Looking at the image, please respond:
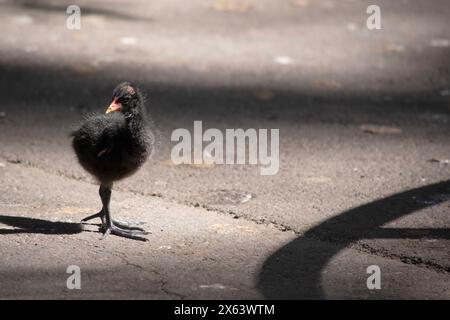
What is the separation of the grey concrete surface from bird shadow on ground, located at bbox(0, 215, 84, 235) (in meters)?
0.02

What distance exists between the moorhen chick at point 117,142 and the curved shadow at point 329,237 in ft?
3.27

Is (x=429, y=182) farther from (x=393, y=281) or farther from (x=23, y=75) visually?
(x=23, y=75)

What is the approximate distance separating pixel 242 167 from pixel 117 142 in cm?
167

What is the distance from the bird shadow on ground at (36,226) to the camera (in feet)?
18.7

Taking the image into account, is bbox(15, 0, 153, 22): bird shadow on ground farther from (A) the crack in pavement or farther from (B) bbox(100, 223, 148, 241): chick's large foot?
(B) bbox(100, 223, 148, 241): chick's large foot

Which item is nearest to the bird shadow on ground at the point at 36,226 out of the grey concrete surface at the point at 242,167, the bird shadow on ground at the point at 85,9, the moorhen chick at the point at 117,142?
the grey concrete surface at the point at 242,167

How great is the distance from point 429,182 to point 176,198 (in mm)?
1925

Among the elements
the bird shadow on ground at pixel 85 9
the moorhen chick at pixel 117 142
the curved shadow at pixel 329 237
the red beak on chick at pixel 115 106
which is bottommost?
the curved shadow at pixel 329 237

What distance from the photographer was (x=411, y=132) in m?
8.08

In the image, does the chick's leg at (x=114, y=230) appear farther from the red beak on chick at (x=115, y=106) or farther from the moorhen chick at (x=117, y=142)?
the red beak on chick at (x=115, y=106)

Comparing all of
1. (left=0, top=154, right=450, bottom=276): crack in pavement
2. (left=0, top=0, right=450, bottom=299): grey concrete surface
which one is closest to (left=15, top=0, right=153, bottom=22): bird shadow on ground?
(left=0, top=0, right=450, bottom=299): grey concrete surface

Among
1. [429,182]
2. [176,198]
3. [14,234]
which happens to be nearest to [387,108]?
[429,182]

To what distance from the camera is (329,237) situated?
19.0 ft

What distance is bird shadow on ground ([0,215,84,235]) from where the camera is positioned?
5.71 meters
